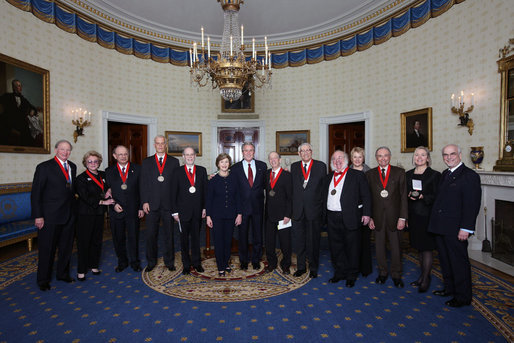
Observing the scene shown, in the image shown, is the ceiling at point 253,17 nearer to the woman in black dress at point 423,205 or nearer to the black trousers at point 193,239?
the woman in black dress at point 423,205

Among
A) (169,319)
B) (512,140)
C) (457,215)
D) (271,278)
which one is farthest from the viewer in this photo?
(512,140)

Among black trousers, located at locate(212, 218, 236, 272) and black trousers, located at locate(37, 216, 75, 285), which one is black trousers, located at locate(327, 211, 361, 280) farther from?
black trousers, located at locate(37, 216, 75, 285)

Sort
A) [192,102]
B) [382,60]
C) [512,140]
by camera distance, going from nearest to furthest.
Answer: [512,140]
[382,60]
[192,102]

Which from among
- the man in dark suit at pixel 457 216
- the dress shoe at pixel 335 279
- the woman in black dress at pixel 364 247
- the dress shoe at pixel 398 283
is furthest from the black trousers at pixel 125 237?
the man in dark suit at pixel 457 216

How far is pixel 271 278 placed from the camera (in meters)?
4.15

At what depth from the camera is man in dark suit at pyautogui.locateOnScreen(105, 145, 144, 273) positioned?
14.1 feet

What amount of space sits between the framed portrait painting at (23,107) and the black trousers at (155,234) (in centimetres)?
335

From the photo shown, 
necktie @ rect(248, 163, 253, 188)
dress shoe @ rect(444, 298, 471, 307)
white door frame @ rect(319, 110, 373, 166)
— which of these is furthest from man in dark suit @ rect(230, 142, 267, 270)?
white door frame @ rect(319, 110, 373, 166)

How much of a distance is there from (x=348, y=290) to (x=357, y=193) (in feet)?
3.93

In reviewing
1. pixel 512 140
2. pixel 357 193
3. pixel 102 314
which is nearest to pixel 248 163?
pixel 357 193

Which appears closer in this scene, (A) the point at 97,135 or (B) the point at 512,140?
(B) the point at 512,140

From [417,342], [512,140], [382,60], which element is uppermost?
[382,60]

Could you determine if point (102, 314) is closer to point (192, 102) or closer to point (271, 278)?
point (271, 278)

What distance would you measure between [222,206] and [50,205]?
2121 millimetres
